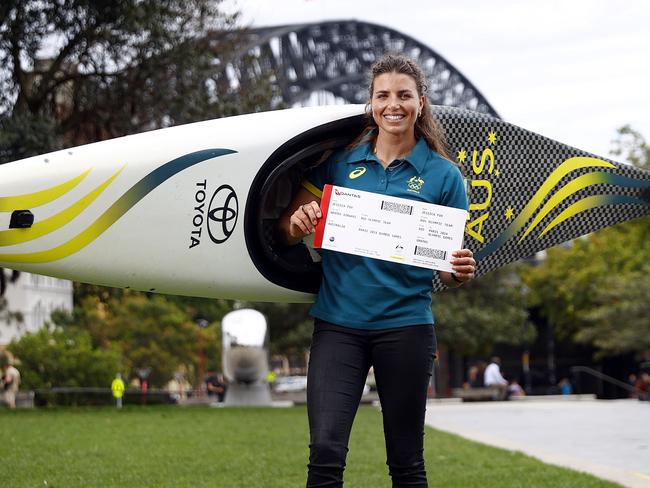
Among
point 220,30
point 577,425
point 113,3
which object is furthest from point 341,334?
point 220,30

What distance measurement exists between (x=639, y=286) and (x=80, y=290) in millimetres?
20418

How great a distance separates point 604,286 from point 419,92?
42.7m

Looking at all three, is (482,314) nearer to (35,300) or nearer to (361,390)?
(35,300)

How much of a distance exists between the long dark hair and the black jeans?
755 millimetres

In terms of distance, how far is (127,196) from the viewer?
529 cm

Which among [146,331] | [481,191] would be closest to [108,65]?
[481,191]

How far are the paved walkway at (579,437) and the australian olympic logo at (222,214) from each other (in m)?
3.61

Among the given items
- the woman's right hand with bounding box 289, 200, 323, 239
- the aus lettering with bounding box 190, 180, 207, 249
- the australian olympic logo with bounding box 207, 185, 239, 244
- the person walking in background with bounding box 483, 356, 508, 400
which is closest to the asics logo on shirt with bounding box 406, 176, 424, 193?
the woman's right hand with bounding box 289, 200, 323, 239

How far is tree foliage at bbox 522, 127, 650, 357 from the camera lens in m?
38.7

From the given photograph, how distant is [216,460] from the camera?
31.8 feet

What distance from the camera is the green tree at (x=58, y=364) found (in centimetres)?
2680

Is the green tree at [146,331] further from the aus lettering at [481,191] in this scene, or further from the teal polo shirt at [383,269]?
the teal polo shirt at [383,269]

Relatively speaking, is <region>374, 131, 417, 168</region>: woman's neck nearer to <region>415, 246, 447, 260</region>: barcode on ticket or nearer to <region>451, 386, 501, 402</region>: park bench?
<region>415, 246, 447, 260</region>: barcode on ticket

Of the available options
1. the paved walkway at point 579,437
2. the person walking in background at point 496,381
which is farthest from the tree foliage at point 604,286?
the paved walkway at point 579,437
